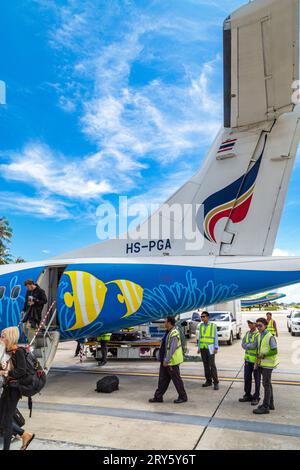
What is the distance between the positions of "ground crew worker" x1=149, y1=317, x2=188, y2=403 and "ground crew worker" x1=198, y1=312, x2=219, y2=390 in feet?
4.44

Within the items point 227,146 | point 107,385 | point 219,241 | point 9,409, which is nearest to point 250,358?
point 219,241

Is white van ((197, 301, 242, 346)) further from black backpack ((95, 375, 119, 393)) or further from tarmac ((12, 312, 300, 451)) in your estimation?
black backpack ((95, 375, 119, 393))

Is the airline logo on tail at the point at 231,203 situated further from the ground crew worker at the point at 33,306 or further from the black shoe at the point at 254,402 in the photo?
the ground crew worker at the point at 33,306

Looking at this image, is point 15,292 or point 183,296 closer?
point 183,296

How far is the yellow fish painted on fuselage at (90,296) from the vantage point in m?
9.12

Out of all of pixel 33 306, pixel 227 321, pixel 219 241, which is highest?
pixel 219 241

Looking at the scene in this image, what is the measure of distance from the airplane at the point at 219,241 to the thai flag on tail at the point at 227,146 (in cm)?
2

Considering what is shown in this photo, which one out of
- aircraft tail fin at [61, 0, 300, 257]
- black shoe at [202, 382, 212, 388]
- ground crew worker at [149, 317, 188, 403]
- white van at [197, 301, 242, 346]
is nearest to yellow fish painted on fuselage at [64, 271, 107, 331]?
aircraft tail fin at [61, 0, 300, 257]

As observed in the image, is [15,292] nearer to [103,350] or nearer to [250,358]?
[103,350]

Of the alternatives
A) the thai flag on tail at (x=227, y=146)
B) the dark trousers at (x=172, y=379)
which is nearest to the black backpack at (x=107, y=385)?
the dark trousers at (x=172, y=379)

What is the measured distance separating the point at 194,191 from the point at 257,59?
11.4 ft

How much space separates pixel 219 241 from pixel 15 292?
18.8 feet

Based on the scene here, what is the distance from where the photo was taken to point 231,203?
862cm
